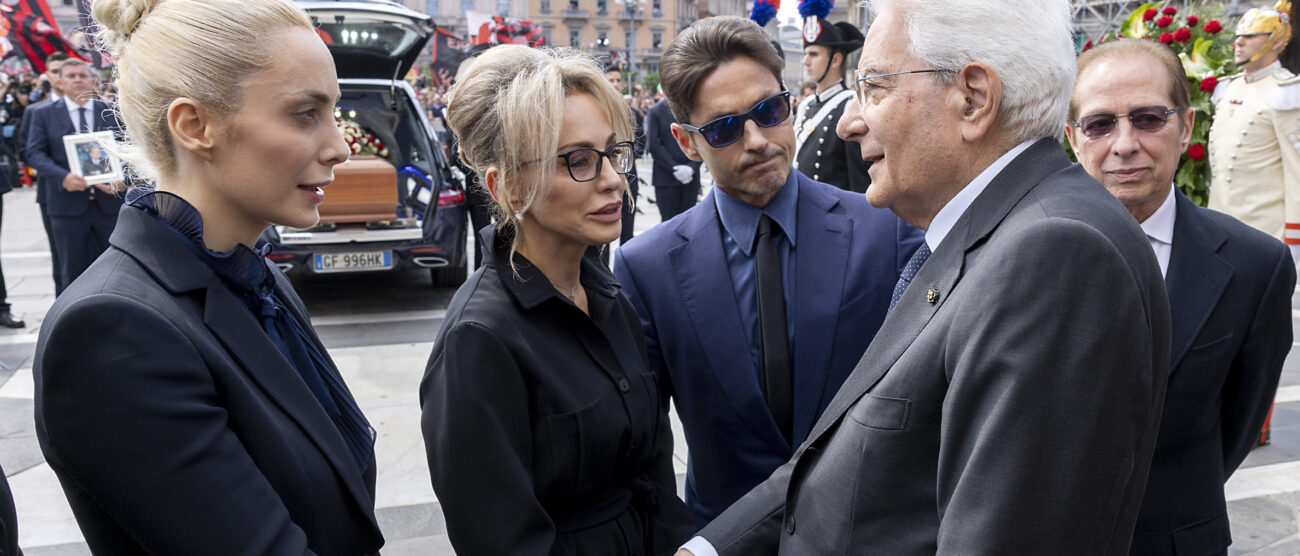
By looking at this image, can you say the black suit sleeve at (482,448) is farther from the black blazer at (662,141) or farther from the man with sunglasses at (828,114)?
the black blazer at (662,141)

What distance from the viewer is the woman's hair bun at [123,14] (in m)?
1.55

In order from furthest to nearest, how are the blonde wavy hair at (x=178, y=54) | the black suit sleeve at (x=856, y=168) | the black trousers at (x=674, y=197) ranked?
the black trousers at (x=674, y=197)
the black suit sleeve at (x=856, y=168)
the blonde wavy hair at (x=178, y=54)

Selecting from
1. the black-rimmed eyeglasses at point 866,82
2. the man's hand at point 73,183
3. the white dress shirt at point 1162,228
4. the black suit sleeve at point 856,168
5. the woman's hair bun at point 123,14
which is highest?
the woman's hair bun at point 123,14

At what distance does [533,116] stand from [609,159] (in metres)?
0.21

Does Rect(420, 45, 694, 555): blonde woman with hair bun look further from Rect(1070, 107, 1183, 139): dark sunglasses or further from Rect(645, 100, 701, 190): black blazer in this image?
Rect(645, 100, 701, 190): black blazer

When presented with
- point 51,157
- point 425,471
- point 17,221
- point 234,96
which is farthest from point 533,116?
point 17,221

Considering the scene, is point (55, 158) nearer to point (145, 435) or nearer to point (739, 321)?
point (739, 321)

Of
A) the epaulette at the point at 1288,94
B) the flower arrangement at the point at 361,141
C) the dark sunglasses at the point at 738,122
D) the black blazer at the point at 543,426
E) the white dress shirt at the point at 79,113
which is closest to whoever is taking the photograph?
the black blazer at the point at 543,426

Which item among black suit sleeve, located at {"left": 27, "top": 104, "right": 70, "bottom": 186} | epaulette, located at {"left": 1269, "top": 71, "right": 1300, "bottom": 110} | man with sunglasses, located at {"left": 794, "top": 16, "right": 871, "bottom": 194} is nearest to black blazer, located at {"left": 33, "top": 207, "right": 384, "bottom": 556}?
man with sunglasses, located at {"left": 794, "top": 16, "right": 871, "bottom": 194}

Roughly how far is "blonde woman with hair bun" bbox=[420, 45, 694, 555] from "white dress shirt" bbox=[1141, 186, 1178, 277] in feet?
3.87

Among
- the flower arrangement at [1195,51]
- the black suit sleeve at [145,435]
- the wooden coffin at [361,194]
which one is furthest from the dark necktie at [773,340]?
the wooden coffin at [361,194]

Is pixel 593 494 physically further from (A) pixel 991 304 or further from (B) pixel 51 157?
(B) pixel 51 157

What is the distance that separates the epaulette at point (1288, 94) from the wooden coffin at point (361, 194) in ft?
19.9

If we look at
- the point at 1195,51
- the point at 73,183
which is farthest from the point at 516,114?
the point at 73,183
